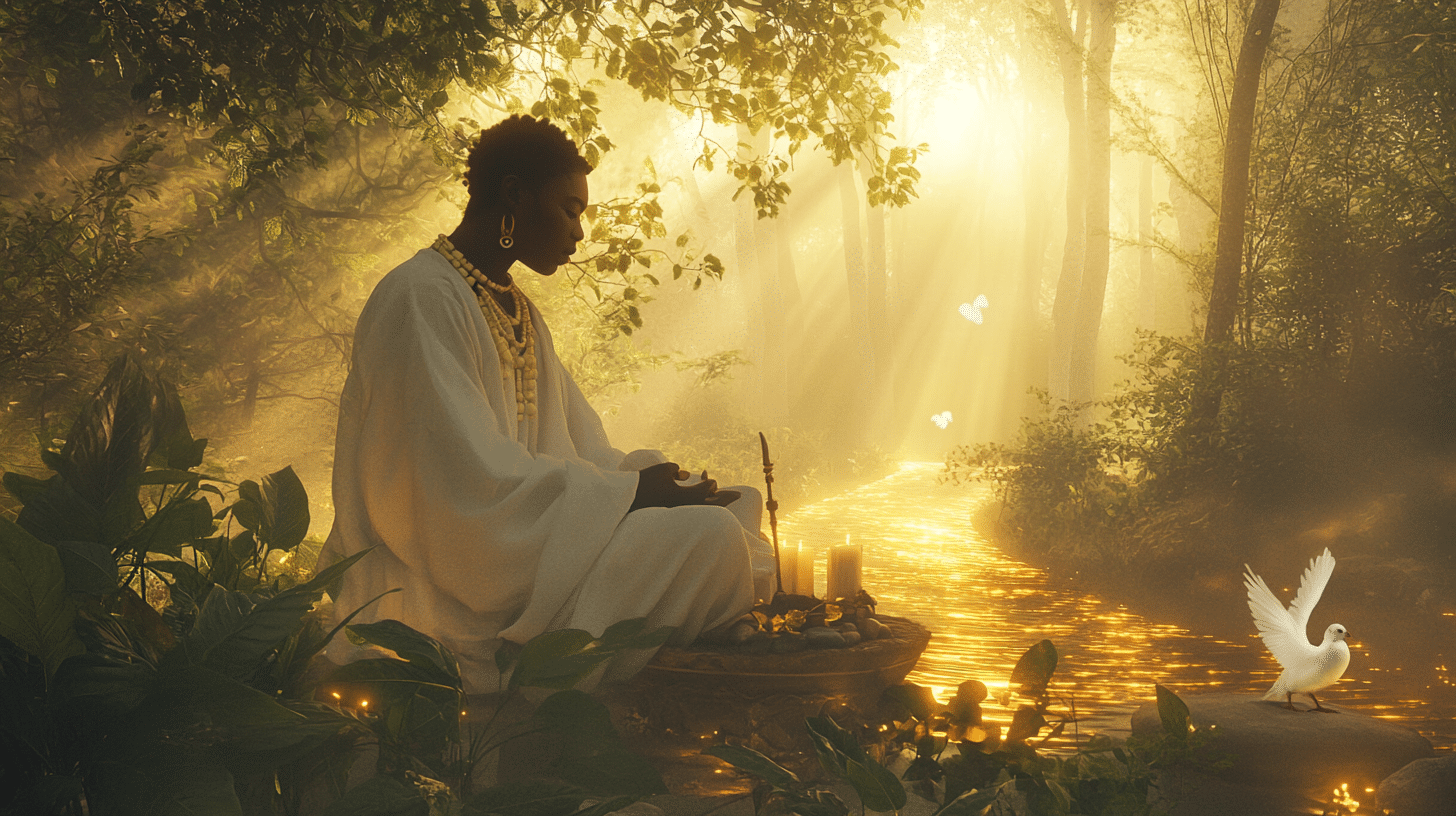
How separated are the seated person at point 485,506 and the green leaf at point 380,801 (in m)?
1.11

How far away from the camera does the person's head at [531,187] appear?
7.76 feet

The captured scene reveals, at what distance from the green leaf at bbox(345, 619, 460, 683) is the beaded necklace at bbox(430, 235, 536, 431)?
1.36m

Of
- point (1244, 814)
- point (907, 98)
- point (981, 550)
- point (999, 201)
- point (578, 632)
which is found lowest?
point (981, 550)

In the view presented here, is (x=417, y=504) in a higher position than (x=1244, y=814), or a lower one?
higher

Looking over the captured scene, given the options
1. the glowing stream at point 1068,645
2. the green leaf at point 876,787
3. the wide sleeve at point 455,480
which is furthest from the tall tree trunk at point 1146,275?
the green leaf at point 876,787

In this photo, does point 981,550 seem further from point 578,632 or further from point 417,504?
point 578,632

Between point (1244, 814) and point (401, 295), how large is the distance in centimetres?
240

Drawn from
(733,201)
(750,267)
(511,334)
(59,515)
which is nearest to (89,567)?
(59,515)

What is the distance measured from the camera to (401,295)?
2188 millimetres

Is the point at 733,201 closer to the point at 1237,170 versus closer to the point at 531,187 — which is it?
the point at 1237,170

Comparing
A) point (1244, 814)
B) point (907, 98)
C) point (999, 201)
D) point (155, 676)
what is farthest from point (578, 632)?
point (999, 201)

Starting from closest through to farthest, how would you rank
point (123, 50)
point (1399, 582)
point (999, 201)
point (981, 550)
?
point (123, 50)
point (1399, 582)
point (981, 550)
point (999, 201)

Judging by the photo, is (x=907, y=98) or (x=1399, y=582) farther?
(x=907, y=98)

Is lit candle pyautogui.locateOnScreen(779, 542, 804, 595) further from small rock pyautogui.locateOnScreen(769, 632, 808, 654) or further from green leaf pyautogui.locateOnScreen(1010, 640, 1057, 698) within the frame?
green leaf pyautogui.locateOnScreen(1010, 640, 1057, 698)
